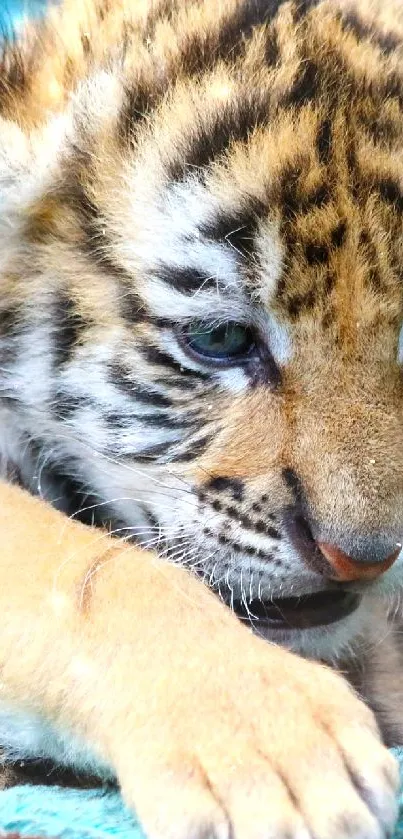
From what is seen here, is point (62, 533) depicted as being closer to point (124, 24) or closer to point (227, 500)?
point (227, 500)

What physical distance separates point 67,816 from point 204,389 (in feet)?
1.51

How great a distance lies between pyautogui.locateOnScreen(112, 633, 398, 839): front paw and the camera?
821mm

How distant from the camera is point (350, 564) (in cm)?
102

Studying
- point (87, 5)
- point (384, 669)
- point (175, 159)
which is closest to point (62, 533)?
point (175, 159)

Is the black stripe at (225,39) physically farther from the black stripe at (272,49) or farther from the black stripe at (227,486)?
the black stripe at (227,486)

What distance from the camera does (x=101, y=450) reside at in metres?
1.24

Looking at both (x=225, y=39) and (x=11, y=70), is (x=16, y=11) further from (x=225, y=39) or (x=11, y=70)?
(x=225, y=39)

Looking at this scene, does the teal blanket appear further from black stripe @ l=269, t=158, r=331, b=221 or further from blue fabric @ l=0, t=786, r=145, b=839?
black stripe @ l=269, t=158, r=331, b=221

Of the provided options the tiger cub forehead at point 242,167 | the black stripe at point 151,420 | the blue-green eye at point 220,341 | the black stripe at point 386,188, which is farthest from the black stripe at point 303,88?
the black stripe at point 151,420

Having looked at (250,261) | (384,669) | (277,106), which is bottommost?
(384,669)

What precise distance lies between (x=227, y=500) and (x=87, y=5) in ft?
2.41

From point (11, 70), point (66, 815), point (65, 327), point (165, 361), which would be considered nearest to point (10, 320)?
point (65, 327)

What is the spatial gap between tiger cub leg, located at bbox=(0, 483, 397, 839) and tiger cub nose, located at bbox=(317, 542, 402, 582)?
A: 0.32 feet

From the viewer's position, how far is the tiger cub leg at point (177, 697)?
83cm
